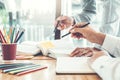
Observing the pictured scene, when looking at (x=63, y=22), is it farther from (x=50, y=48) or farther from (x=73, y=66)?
(x=73, y=66)

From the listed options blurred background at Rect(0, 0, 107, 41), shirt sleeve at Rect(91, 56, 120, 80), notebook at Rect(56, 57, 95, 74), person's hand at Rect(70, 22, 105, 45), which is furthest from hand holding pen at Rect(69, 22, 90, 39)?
blurred background at Rect(0, 0, 107, 41)

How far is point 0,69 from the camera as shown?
89 cm

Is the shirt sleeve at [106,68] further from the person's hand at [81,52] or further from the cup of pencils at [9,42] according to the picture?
the cup of pencils at [9,42]

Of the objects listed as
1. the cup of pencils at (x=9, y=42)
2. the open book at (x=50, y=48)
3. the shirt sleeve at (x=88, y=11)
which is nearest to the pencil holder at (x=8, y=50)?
the cup of pencils at (x=9, y=42)

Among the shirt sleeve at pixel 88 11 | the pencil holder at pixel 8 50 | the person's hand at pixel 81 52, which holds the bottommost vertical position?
the person's hand at pixel 81 52

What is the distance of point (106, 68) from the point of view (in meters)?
0.77

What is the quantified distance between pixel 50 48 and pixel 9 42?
0.27 metres

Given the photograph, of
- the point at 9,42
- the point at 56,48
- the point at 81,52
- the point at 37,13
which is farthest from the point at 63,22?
the point at 37,13

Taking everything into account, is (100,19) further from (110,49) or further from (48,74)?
(48,74)

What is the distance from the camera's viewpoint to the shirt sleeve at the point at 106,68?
69cm

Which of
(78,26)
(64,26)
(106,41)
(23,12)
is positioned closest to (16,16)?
(23,12)

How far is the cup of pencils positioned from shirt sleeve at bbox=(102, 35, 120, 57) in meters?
0.45

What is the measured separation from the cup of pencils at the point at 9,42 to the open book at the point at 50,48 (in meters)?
0.17

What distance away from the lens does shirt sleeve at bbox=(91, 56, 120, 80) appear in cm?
69
